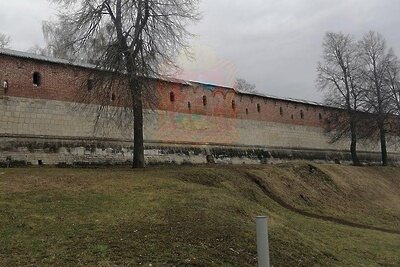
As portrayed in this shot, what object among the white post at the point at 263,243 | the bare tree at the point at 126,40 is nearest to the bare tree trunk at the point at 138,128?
the bare tree at the point at 126,40

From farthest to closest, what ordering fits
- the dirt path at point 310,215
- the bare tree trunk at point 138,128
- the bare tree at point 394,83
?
the bare tree at point 394,83, the bare tree trunk at point 138,128, the dirt path at point 310,215

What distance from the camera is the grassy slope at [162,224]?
7891mm

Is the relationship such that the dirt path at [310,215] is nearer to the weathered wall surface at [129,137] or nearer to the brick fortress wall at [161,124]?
the brick fortress wall at [161,124]

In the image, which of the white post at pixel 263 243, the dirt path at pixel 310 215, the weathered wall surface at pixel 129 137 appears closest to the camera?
the white post at pixel 263 243

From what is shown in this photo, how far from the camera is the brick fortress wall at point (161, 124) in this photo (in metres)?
18.3

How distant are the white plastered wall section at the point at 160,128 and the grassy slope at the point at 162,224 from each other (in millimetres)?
3817

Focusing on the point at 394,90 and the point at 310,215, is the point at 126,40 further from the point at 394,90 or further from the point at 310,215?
the point at 394,90

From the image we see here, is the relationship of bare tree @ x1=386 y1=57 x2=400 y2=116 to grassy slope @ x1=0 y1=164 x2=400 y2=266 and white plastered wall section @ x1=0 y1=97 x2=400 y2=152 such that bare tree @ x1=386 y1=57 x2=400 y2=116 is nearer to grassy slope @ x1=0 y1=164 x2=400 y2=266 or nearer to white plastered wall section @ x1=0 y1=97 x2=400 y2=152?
white plastered wall section @ x1=0 y1=97 x2=400 y2=152

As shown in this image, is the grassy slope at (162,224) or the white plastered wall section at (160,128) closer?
the grassy slope at (162,224)

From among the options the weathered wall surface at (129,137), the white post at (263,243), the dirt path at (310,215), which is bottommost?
the dirt path at (310,215)

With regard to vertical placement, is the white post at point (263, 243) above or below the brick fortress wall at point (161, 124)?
below

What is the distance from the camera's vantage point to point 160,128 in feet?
78.0

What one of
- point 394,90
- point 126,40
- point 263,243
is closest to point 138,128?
point 126,40

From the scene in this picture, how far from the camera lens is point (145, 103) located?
19.1 meters
